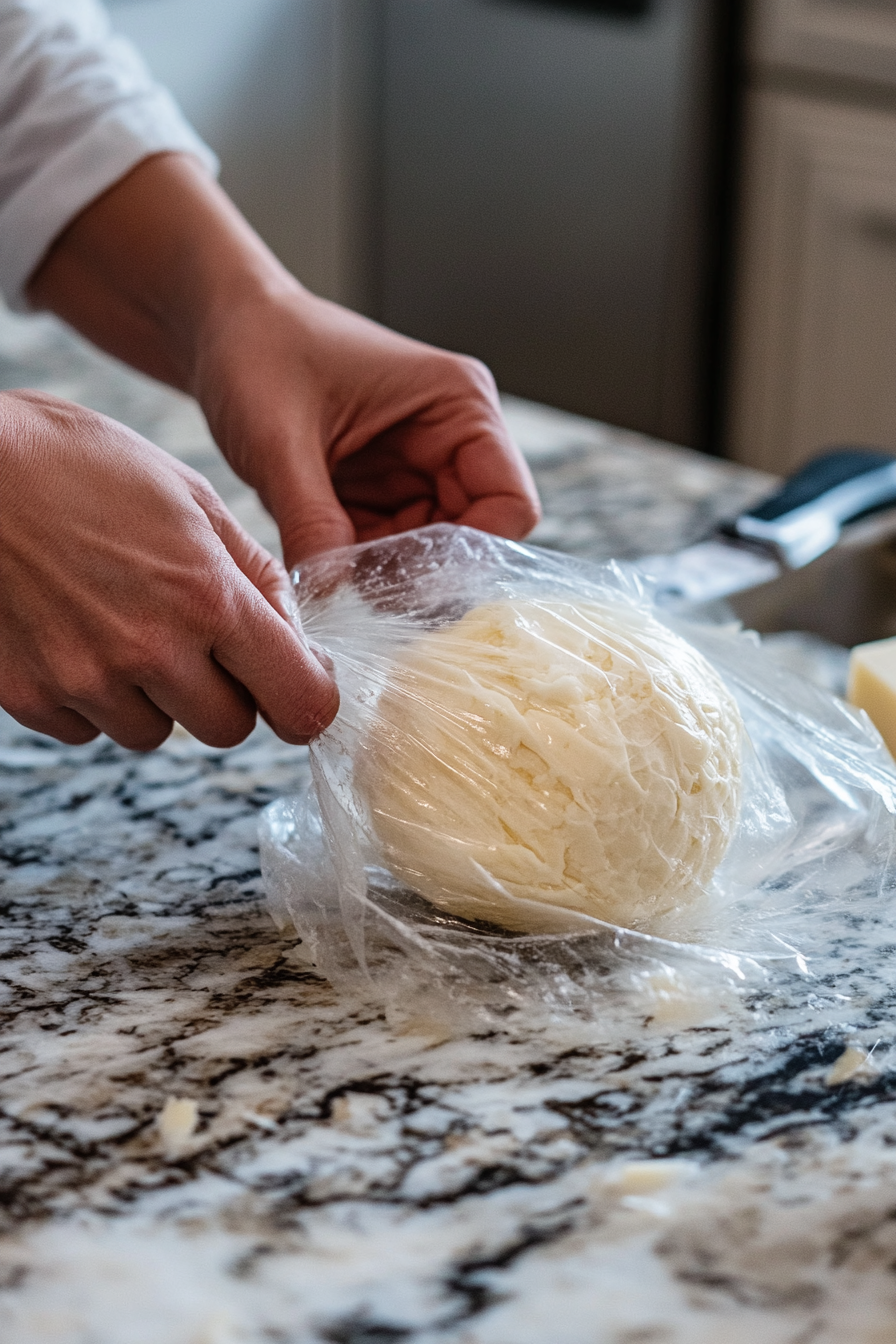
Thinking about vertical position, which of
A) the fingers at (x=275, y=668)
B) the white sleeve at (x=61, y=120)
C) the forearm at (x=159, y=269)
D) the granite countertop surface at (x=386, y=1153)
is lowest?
the granite countertop surface at (x=386, y=1153)

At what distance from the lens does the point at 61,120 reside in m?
1.03

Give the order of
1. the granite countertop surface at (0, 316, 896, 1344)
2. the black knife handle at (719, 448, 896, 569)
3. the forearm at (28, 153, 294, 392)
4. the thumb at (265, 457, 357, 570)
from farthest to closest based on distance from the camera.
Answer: the black knife handle at (719, 448, 896, 569)
the forearm at (28, 153, 294, 392)
the thumb at (265, 457, 357, 570)
the granite countertop surface at (0, 316, 896, 1344)

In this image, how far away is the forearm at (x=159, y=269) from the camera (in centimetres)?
96

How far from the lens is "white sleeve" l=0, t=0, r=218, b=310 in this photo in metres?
1.02

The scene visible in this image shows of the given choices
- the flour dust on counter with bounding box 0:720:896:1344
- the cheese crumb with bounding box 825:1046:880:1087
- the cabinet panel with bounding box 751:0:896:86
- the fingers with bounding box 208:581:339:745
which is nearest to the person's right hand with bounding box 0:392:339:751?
the fingers with bounding box 208:581:339:745

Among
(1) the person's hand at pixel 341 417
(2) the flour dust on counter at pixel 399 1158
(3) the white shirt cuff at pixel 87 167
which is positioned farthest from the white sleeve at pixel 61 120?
(2) the flour dust on counter at pixel 399 1158

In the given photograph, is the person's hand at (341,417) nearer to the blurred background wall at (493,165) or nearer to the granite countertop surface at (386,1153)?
the granite countertop surface at (386,1153)

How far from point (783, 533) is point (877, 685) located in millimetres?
264

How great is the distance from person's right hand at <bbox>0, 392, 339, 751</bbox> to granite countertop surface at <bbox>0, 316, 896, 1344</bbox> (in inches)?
5.4

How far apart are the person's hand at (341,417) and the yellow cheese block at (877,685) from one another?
0.24m

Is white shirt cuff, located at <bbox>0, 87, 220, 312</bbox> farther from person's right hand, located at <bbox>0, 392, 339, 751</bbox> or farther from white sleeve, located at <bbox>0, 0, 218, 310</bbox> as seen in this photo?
person's right hand, located at <bbox>0, 392, 339, 751</bbox>

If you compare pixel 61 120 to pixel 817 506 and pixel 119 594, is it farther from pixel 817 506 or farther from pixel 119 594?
pixel 817 506

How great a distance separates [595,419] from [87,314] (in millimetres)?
1381

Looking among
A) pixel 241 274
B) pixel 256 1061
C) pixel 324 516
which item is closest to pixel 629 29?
pixel 241 274
